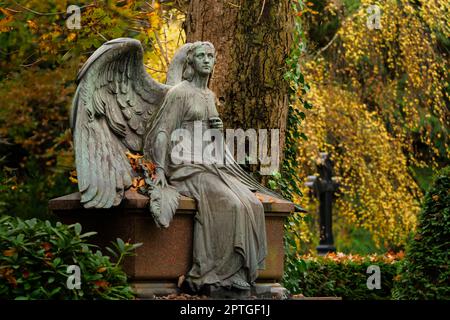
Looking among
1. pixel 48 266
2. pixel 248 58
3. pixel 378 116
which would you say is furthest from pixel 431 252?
pixel 378 116

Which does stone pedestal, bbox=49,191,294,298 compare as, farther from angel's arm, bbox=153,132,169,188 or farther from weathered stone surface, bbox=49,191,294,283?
angel's arm, bbox=153,132,169,188

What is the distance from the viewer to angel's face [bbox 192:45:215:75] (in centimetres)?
903

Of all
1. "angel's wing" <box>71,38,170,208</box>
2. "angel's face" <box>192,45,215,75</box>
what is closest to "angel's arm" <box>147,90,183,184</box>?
"angel's wing" <box>71,38,170,208</box>

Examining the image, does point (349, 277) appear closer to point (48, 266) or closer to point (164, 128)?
point (164, 128)

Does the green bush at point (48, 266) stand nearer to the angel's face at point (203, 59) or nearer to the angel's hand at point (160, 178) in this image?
the angel's hand at point (160, 178)

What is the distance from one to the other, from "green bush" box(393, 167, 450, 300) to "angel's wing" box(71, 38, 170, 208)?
338cm

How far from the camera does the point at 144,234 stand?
8.50 m

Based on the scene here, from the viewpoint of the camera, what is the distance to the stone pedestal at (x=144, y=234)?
845 cm

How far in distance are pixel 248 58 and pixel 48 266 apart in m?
5.24

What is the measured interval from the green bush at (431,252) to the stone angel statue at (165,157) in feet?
8.56

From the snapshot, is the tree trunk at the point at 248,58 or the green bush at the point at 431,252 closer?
the green bush at the point at 431,252

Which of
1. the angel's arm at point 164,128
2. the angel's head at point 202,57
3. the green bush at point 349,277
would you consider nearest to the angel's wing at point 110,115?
the angel's arm at point 164,128

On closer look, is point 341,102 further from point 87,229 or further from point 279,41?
point 87,229

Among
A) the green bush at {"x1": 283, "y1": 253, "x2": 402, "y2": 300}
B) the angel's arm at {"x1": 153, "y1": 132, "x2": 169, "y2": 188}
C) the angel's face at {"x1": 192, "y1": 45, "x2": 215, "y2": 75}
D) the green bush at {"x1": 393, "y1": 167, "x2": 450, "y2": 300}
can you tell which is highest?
the angel's face at {"x1": 192, "y1": 45, "x2": 215, "y2": 75}
